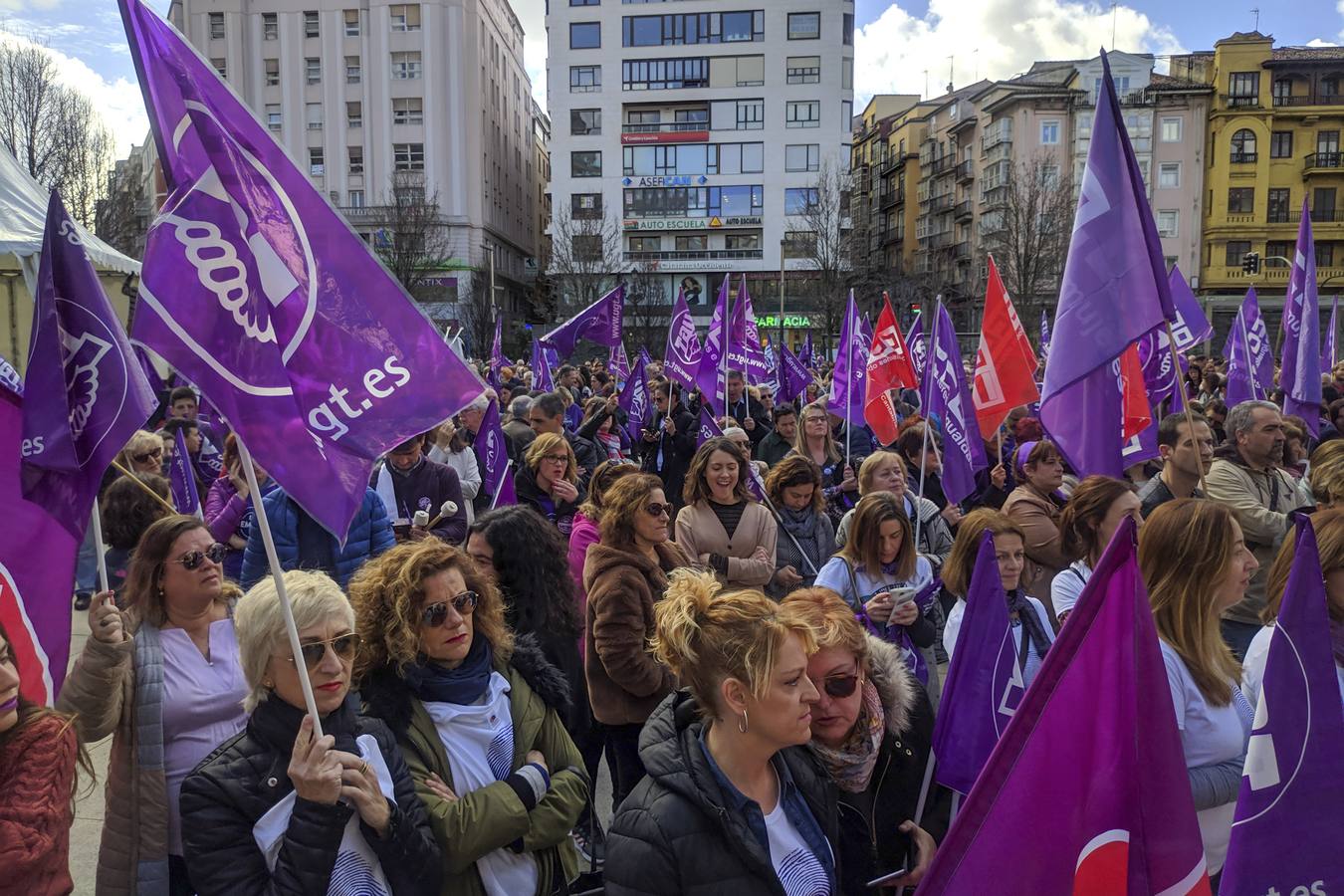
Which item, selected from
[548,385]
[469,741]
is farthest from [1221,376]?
[469,741]

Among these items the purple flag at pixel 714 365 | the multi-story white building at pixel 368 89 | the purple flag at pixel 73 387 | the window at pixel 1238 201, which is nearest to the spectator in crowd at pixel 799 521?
the purple flag at pixel 73 387

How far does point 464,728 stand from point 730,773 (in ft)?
2.67

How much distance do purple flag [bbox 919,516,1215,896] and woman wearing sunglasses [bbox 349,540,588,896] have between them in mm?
1217

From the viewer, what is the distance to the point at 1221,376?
1748 centimetres

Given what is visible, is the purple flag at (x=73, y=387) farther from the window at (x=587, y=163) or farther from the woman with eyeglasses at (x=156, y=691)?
the window at (x=587, y=163)

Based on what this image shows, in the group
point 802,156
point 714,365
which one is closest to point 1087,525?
point 714,365

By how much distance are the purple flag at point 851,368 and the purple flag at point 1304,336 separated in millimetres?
3717

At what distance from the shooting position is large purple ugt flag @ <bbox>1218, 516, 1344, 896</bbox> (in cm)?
227

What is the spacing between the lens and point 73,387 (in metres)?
3.17

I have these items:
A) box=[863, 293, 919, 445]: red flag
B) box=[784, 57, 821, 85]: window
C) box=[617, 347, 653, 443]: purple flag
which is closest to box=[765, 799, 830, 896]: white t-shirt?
box=[863, 293, 919, 445]: red flag

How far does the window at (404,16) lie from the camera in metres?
58.7

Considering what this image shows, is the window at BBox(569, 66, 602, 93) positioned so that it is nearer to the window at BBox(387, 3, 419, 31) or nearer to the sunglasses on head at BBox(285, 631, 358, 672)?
the window at BBox(387, 3, 419, 31)

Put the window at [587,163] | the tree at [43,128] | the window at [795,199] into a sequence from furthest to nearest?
the window at [587,163]
the window at [795,199]
the tree at [43,128]

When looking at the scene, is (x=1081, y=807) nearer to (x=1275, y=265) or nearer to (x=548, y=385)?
(x=548, y=385)
